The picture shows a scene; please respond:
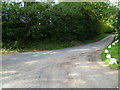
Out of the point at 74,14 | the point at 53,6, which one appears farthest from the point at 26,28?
the point at 74,14

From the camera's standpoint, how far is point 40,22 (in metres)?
12.7

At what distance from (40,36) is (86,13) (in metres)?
9.20

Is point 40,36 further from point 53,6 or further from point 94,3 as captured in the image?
point 94,3

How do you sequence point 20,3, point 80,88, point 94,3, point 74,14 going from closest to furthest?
point 80,88
point 20,3
point 74,14
point 94,3

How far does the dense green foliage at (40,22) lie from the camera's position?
37.9 feet

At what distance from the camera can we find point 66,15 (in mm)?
14188

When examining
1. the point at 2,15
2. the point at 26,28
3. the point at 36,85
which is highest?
the point at 2,15

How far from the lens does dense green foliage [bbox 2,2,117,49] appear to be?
11547 millimetres

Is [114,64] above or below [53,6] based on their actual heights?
below

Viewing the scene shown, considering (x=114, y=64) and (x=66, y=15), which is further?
(x=66, y=15)

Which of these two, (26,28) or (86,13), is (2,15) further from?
(86,13)

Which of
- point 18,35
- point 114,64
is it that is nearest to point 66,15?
point 18,35

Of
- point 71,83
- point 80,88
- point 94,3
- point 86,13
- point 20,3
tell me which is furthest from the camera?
point 86,13

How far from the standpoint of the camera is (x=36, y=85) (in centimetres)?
359
